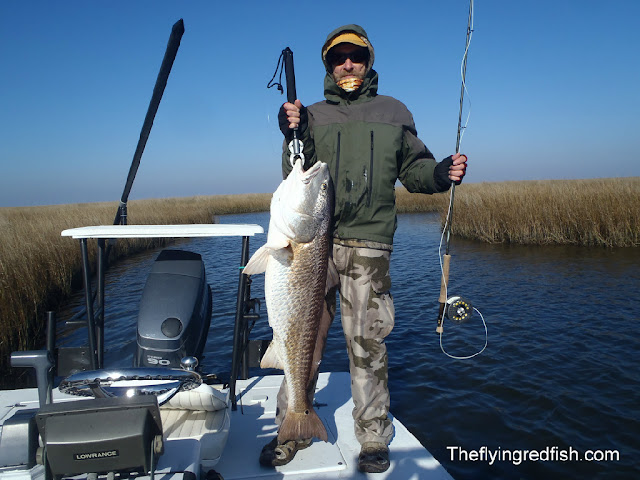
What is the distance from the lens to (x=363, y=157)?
10.5 feet

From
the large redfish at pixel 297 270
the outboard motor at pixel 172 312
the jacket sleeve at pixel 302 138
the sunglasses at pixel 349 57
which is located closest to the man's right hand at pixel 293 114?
the jacket sleeve at pixel 302 138

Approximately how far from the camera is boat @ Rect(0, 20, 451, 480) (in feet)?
5.87

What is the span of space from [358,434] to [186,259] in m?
2.75

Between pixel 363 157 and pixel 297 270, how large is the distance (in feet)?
3.18

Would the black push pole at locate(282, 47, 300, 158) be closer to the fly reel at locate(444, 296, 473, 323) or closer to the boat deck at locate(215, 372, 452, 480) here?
the boat deck at locate(215, 372, 452, 480)

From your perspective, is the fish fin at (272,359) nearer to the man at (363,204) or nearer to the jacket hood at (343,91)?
the man at (363,204)

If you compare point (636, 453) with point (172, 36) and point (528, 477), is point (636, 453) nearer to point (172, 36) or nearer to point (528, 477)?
point (528, 477)

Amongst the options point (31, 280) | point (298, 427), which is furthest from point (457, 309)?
point (31, 280)

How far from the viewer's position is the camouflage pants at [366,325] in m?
3.23

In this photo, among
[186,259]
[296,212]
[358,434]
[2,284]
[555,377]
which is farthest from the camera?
[2,284]

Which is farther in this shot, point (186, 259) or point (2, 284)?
point (2, 284)

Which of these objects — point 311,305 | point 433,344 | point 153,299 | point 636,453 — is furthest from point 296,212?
point 433,344

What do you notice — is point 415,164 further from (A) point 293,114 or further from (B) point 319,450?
(B) point 319,450

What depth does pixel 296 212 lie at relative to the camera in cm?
275
